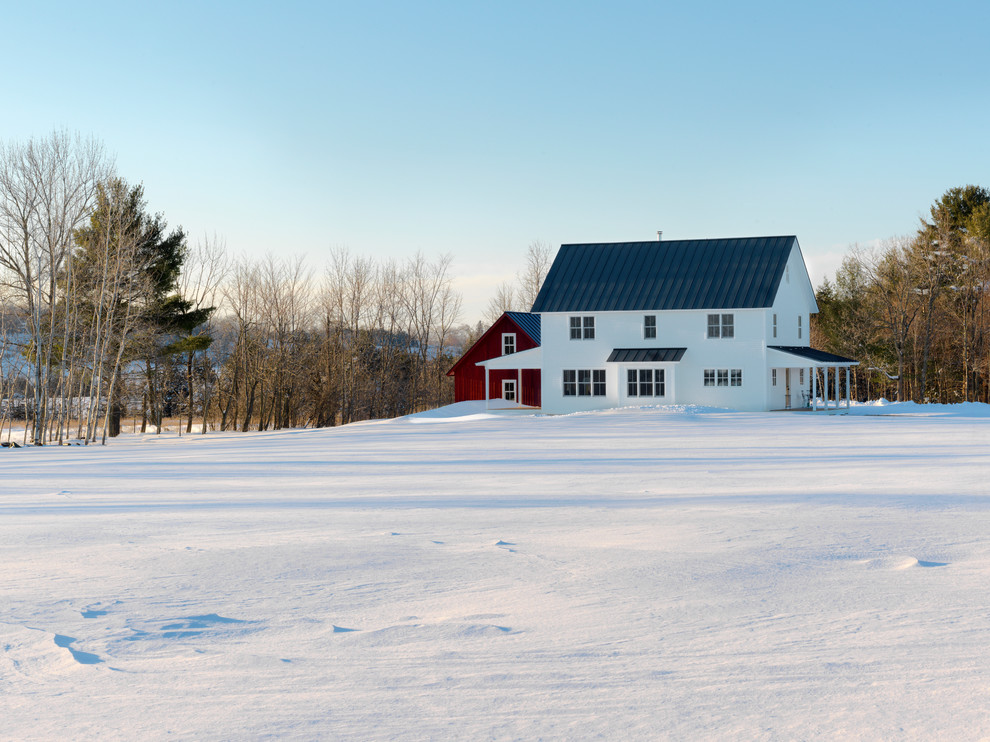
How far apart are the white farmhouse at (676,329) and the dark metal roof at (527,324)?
4755 mm

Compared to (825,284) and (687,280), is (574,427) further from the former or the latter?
(825,284)

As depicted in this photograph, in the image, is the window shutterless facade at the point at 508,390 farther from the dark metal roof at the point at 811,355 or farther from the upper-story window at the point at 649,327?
the dark metal roof at the point at 811,355

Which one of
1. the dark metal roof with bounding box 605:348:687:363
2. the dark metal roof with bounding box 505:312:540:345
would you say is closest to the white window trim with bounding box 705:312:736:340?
the dark metal roof with bounding box 605:348:687:363

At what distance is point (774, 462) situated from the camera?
16.2m

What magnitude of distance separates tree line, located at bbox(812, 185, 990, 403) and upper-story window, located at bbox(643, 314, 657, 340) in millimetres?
18065

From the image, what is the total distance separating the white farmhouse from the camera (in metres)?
38.9

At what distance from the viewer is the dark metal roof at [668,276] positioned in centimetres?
3966

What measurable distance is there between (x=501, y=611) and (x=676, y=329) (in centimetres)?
3548

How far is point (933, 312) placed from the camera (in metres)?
51.1

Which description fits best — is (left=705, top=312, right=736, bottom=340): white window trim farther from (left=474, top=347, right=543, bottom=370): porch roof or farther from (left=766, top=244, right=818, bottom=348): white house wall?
(left=474, top=347, right=543, bottom=370): porch roof

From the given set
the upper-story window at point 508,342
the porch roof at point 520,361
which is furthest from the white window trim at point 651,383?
the upper-story window at point 508,342

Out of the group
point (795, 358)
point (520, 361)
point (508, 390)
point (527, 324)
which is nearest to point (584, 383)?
point (520, 361)

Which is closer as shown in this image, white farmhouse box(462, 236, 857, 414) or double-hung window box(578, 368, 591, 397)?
white farmhouse box(462, 236, 857, 414)

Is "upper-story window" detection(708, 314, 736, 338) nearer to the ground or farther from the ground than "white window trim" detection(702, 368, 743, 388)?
farther from the ground
